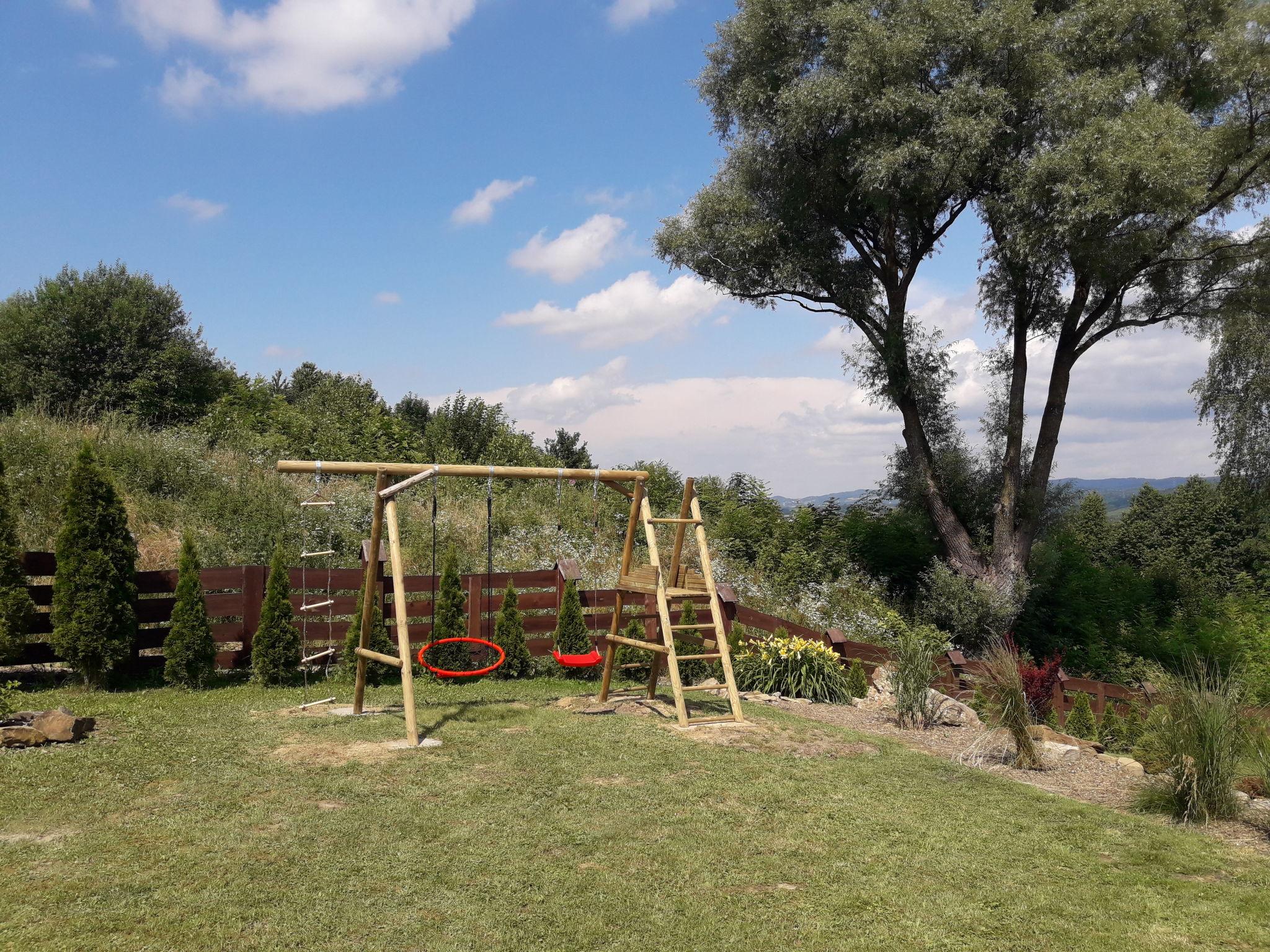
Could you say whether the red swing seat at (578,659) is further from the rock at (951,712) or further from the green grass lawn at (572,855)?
the rock at (951,712)

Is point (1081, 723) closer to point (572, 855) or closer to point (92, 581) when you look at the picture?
point (572, 855)

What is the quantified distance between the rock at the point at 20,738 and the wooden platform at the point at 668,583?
4560 mm

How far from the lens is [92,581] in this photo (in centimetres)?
847

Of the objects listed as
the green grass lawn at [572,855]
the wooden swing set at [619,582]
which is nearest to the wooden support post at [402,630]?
the wooden swing set at [619,582]

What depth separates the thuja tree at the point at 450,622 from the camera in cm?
960

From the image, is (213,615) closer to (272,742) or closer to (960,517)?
(272,742)

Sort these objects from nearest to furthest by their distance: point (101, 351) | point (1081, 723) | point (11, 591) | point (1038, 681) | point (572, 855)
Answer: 1. point (572, 855)
2. point (11, 591)
3. point (1038, 681)
4. point (1081, 723)
5. point (101, 351)

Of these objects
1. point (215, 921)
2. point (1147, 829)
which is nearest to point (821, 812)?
point (1147, 829)

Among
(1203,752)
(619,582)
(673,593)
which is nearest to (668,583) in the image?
(673,593)

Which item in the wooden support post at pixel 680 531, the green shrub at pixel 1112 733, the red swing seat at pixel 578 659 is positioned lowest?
the green shrub at pixel 1112 733

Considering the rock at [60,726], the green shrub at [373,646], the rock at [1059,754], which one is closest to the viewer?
the rock at [60,726]

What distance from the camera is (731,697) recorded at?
25.4 ft

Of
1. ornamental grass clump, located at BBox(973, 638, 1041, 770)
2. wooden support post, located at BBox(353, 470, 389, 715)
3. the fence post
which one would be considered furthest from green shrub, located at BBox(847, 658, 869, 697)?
the fence post

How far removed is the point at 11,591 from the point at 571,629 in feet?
18.0
